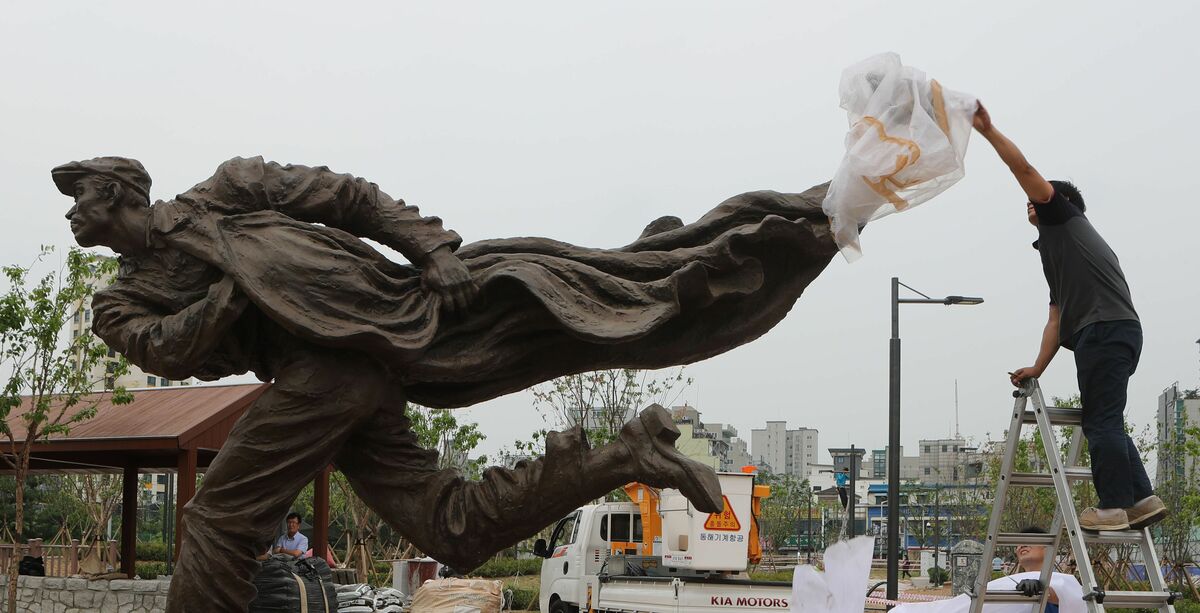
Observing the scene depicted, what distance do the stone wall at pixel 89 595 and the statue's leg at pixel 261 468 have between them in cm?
977

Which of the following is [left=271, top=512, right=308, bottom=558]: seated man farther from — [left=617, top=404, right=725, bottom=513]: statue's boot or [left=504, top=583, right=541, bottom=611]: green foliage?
[left=504, top=583, right=541, bottom=611]: green foliage

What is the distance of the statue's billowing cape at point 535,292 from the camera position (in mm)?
3932

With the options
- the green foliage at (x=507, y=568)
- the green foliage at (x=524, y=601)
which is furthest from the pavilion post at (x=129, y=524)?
the green foliage at (x=507, y=568)

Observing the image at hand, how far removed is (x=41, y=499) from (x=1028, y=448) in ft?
113

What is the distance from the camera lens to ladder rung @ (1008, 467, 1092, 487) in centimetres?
430

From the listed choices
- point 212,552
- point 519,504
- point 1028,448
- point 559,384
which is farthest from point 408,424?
point 1028,448

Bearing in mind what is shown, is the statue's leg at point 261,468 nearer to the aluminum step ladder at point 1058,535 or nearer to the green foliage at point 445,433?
the aluminum step ladder at point 1058,535

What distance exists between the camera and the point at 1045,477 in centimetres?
459

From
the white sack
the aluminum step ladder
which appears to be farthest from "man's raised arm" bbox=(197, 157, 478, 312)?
the aluminum step ladder

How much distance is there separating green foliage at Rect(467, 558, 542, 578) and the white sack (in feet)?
86.7

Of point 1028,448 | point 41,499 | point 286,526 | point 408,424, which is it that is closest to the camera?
point 408,424

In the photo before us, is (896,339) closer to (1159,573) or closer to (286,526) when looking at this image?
(286,526)

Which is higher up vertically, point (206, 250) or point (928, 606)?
point (206, 250)

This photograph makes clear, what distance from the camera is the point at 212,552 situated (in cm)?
388
